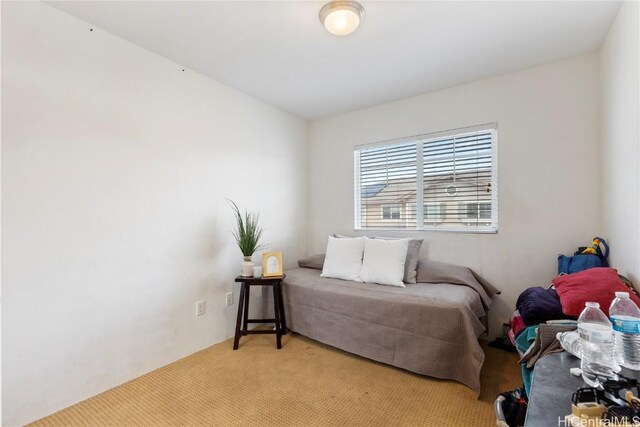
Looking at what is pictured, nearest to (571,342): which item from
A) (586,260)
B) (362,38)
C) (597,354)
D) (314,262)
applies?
(597,354)

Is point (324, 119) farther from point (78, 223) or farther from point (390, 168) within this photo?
point (78, 223)

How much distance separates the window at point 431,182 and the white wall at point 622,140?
0.75 metres

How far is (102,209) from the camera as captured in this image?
1.99 m

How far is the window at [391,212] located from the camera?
3262 mm

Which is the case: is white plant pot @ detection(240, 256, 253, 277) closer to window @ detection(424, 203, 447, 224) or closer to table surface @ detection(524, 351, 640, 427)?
window @ detection(424, 203, 447, 224)

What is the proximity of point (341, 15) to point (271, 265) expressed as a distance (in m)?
2.02

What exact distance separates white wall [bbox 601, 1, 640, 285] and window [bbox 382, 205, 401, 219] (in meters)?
1.64

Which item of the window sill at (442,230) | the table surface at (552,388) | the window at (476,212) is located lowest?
the table surface at (552,388)

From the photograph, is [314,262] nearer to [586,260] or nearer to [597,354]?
[586,260]

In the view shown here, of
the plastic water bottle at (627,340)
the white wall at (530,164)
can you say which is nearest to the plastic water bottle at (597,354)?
the plastic water bottle at (627,340)

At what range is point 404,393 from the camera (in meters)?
1.94

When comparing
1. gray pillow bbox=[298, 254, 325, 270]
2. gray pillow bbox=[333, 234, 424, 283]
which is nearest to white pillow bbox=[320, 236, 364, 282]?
gray pillow bbox=[298, 254, 325, 270]

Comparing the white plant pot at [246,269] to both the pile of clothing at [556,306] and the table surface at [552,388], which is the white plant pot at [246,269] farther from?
the table surface at [552,388]

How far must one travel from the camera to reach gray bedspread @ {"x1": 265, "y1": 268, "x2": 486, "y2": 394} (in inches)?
78.4
